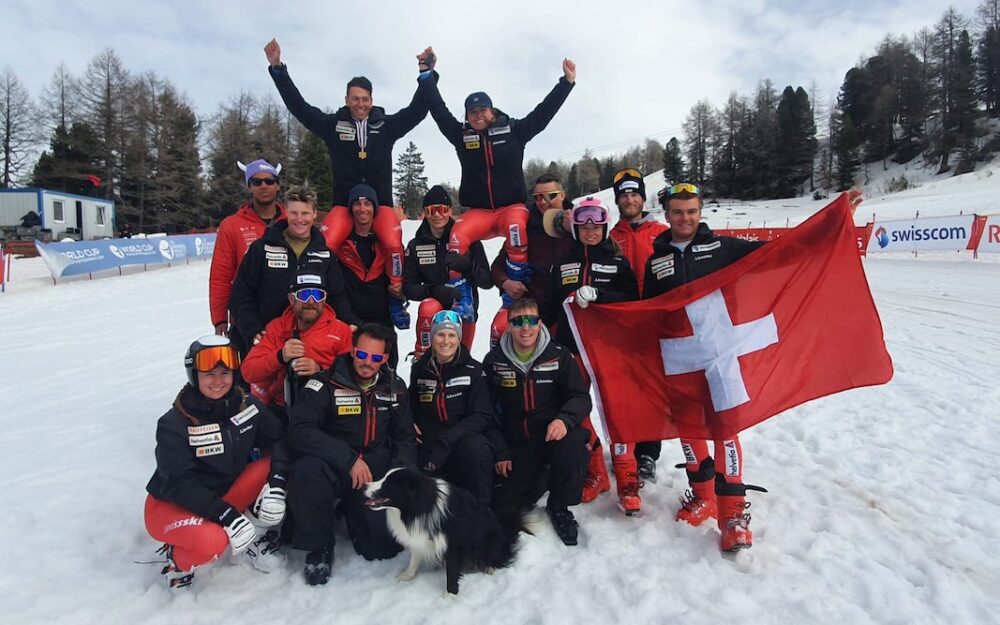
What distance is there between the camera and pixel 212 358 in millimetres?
3314

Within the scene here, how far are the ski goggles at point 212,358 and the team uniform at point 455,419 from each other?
4.48 ft

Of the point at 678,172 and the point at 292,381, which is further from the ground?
the point at 678,172

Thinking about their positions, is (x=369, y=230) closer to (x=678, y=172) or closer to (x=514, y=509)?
(x=514, y=509)

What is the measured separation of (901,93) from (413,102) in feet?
233

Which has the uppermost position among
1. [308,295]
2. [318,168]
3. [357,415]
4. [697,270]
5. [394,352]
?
[318,168]

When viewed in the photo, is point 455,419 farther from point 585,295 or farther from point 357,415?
point 585,295

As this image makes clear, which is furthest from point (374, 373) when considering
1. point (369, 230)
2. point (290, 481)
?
point (369, 230)

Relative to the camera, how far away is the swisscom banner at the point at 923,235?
1831cm

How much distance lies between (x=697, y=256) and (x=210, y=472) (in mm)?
3668

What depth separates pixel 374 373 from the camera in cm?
386

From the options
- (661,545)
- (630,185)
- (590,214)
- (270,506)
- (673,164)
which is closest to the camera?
(270,506)

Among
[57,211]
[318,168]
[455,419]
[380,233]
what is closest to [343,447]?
[455,419]

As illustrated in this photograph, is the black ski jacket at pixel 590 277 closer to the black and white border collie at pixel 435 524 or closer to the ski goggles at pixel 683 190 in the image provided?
the ski goggles at pixel 683 190

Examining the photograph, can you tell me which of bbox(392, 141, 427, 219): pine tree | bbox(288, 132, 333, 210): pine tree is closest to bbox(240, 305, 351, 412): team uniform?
bbox(288, 132, 333, 210): pine tree
